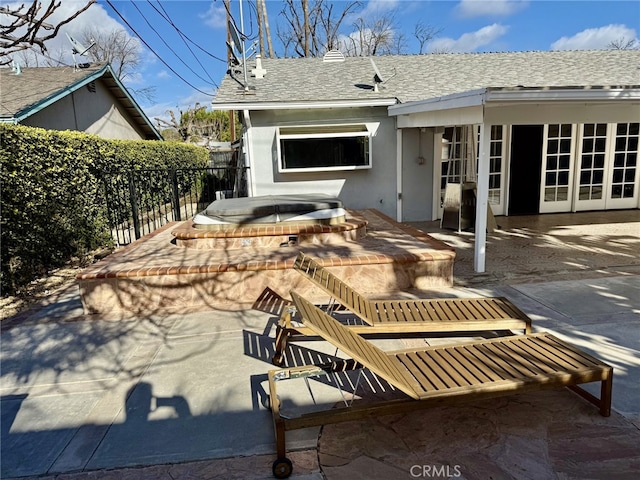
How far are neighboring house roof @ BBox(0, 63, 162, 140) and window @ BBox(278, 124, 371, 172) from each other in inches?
238

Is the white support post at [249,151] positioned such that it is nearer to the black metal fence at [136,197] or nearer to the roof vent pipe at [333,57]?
the black metal fence at [136,197]

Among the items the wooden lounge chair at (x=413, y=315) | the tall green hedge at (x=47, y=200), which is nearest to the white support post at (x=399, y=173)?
the wooden lounge chair at (x=413, y=315)

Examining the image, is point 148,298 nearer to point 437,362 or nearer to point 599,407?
point 437,362

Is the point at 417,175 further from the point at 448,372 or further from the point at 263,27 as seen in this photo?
the point at 263,27

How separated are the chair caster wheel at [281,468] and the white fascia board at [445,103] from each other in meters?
4.29

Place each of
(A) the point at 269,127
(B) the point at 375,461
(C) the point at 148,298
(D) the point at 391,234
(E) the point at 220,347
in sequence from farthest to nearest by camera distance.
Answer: (A) the point at 269,127 → (D) the point at 391,234 → (C) the point at 148,298 → (E) the point at 220,347 → (B) the point at 375,461

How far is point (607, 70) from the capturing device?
9.80 meters

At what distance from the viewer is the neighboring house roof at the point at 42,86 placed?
32.1 feet

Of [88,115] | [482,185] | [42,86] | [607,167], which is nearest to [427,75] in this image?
[607,167]

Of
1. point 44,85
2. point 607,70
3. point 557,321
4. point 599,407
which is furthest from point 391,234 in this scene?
point 44,85

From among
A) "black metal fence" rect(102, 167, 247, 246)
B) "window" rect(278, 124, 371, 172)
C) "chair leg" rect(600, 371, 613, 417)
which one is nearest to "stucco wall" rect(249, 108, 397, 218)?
"window" rect(278, 124, 371, 172)

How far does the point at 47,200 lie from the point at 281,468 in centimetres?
591

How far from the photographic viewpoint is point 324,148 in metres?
8.58

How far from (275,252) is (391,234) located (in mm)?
1885
